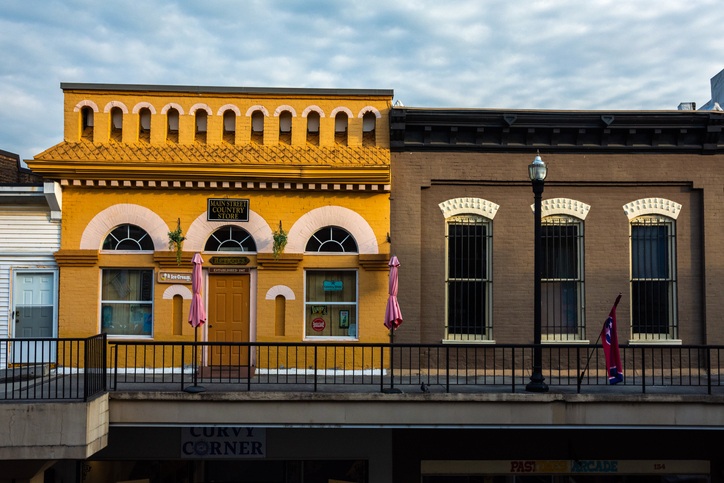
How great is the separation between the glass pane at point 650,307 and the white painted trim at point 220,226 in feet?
28.1

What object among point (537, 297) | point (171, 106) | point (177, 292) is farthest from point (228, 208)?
point (537, 297)

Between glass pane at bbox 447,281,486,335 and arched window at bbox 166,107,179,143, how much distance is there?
7.32m

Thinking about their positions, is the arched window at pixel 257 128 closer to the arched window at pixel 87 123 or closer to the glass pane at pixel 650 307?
the arched window at pixel 87 123

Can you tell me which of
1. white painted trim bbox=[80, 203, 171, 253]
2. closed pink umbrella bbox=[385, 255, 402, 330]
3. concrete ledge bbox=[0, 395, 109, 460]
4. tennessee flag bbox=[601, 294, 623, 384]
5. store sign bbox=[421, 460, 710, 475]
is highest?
white painted trim bbox=[80, 203, 171, 253]

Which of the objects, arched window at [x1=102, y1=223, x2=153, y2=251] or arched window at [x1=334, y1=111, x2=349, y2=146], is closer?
arched window at [x1=102, y1=223, x2=153, y2=251]

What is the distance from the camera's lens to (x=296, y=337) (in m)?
12.1

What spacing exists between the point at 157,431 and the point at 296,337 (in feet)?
11.0

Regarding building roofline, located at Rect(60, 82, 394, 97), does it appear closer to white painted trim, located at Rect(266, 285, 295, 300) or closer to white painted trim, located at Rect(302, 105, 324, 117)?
white painted trim, located at Rect(302, 105, 324, 117)

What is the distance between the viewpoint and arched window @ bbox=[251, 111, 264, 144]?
41.7ft

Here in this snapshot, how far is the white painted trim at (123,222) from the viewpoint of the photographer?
1207cm

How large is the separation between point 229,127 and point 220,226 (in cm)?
243

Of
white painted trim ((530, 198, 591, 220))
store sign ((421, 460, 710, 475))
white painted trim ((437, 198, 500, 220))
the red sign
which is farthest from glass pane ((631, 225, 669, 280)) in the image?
the red sign

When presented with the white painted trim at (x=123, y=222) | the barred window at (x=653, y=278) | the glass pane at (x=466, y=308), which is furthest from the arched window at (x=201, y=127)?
the barred window at (x=653, y=278)

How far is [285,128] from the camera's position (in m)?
12.8
